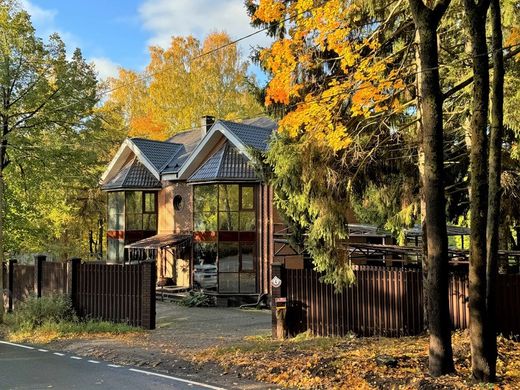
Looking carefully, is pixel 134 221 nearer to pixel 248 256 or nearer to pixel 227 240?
pixel 227 240

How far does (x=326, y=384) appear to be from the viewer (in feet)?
26.7

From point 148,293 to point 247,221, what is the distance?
878 cm

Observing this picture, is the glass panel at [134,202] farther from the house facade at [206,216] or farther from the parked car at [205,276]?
the parked car at [205,276]

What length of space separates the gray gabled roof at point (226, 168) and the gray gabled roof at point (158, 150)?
426cm

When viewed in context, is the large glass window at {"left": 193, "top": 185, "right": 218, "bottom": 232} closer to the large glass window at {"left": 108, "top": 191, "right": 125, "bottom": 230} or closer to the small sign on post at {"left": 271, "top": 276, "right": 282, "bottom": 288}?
the large glass window at {"left": 108, "top": 191, "right": 125, "bottom": 230}

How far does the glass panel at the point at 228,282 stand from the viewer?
22891 mm

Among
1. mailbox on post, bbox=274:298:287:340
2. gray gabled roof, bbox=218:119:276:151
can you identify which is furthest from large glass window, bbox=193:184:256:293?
mailbox on post, bbox=274:298:287:340

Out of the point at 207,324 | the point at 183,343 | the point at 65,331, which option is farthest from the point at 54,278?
the point at 183,343

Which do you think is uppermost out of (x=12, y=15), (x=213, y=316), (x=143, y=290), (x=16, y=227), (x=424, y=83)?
(x=12, y=15)

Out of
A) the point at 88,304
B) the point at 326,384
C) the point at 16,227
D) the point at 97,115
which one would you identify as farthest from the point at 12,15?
the point at 326,384

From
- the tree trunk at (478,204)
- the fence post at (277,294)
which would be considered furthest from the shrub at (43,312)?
the tree trunk at (478,204)

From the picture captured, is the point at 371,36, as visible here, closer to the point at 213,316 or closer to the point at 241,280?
the point at 213,316

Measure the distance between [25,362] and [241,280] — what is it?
13.1 metres

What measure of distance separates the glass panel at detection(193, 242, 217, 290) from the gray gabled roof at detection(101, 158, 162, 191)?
16.6 feet
